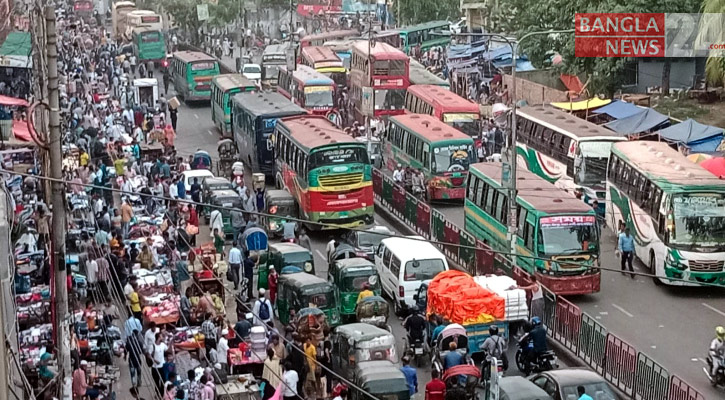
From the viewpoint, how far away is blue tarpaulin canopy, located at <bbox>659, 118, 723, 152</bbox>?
39.9 m

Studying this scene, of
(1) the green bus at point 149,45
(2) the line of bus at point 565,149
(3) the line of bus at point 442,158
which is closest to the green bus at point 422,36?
(1) the green bus at point 149,45

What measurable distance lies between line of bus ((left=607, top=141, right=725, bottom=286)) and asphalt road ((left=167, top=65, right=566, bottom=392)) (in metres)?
5.88

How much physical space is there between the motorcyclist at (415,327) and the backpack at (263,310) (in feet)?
9.55

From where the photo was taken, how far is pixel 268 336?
23.7 metres

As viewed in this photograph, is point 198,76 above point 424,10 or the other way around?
the other way around

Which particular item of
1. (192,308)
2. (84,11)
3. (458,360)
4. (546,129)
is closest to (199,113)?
(546,129)

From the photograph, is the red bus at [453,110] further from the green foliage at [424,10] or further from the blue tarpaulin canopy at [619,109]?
the green foliage at [424,10]

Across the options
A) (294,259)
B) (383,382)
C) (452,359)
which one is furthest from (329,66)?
(383,382)

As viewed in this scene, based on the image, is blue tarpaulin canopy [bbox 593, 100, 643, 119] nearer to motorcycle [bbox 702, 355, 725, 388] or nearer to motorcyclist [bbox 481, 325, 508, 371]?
motorcycle [bbox 702, 355, 725, 388]

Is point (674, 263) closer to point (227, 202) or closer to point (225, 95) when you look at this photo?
point (227, 202)

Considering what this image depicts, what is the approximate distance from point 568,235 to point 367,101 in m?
23.8

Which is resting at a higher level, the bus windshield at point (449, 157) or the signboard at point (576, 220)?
the signboard at point (576, 220)

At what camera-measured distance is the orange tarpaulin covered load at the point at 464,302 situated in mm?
23438

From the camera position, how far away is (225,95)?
50531 millimetres
